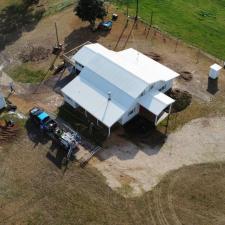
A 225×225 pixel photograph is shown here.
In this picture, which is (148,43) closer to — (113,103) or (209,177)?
(113,103)

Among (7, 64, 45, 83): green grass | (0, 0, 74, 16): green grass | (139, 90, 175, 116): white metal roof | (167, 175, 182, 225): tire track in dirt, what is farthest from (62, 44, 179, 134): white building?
(0, 0, 74, 16): green grass

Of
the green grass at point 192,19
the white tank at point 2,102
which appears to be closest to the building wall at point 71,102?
the white tank at point 2,102

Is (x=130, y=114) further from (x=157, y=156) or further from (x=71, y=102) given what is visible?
(x=71, y=102)

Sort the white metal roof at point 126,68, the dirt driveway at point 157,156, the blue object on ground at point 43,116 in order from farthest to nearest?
the white metal roof at point 126,68 → the blue object on ground at point 43,116 → the dirt driveway at point 157,156

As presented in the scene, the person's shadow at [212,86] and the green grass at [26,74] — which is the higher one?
the person's shadow at [212,86]

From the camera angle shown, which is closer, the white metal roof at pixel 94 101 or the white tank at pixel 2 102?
the white metal roof at pixel 94 101

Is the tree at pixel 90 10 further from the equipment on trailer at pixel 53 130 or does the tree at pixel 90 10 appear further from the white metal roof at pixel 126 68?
the equipment on trailer at pixel 53 130
